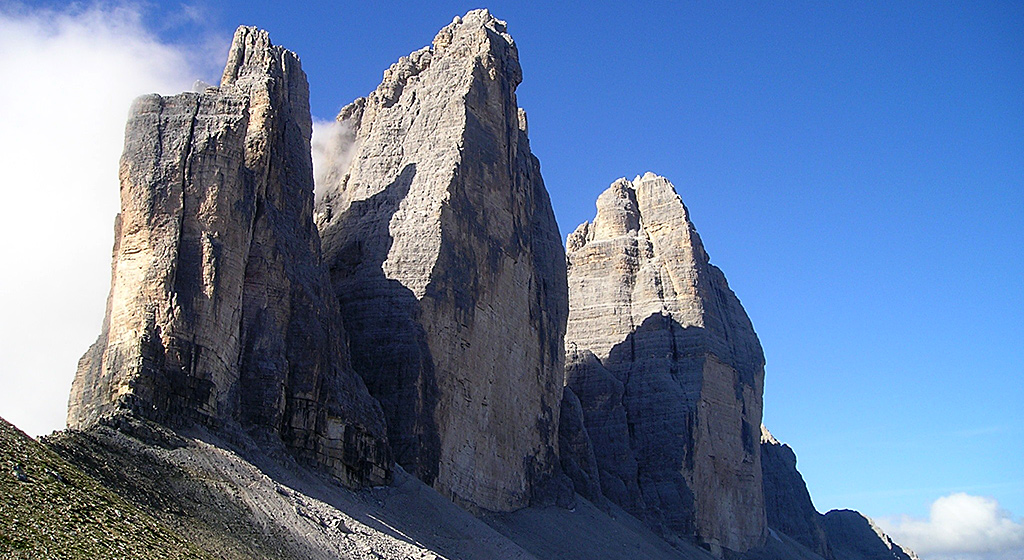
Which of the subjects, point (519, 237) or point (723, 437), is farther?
point (723, 437)

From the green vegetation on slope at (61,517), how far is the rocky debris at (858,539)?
255ft

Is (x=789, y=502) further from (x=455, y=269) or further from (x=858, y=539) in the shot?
(x=455, y=269)

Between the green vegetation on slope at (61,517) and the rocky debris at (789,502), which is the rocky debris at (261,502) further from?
the rocky debris at (789,502)

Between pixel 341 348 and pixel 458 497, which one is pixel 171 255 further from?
pixel 458 497

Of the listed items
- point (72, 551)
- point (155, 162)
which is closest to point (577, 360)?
point (155, 162)

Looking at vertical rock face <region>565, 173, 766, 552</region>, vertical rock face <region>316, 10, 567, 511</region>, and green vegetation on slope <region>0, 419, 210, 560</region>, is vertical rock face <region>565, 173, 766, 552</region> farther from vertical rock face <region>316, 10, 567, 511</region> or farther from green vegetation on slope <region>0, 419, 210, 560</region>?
A: green vegetation on slope <region>0, 419, 210, 560</region>

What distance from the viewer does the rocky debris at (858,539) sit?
95.6 m

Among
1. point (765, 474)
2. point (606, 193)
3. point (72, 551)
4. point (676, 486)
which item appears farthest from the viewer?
point (765, 474)

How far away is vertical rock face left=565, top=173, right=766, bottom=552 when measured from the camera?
6688 centimetres

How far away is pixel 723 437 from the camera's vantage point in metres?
70.5

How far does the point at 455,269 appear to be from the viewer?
4803 cm

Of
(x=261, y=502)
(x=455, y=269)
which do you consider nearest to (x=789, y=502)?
(x=455, y=269)

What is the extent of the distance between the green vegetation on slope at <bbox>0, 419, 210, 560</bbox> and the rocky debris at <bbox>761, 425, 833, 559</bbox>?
213ft

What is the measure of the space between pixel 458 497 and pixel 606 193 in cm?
3580
